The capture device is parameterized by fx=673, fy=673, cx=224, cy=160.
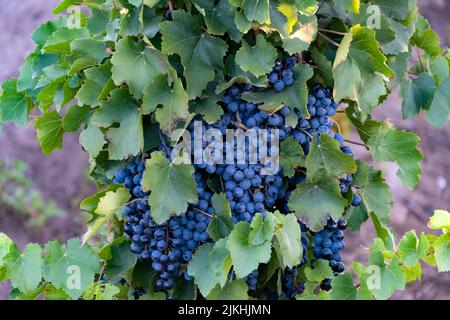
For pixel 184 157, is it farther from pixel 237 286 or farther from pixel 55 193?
pixel 55 193

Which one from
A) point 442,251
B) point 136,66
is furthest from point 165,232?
point 442,251

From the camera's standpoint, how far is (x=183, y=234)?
4.30 feet

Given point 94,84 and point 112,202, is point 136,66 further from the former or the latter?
point 112,202

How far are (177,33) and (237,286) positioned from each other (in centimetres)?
49

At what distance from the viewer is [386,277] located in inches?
49.8

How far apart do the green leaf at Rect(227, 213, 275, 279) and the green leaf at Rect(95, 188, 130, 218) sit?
11.0 inches

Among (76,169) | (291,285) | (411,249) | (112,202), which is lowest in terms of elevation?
(76,169)

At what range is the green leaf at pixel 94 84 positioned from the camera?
1.36 metres

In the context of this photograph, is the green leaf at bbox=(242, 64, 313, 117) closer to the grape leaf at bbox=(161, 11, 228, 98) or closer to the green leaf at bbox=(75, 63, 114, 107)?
the grape leaf at bbox=(161, 11, 228, 98)

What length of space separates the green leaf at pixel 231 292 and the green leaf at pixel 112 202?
0.26 metres

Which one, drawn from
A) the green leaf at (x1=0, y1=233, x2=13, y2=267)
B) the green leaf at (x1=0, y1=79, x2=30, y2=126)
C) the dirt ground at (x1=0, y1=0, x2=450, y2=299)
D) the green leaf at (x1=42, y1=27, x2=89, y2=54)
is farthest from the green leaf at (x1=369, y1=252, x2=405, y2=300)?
the dirt ground at (x1=0, y1=0, x2=450, y2=299)

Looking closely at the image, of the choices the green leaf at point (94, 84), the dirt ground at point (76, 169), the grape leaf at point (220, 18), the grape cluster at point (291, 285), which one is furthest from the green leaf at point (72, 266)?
the dirt ground at point (76, 169)

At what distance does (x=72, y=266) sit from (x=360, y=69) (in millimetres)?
694

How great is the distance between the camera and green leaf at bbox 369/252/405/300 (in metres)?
1.24
